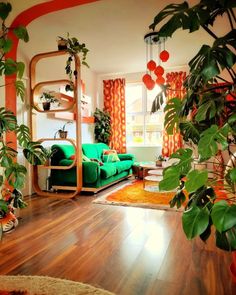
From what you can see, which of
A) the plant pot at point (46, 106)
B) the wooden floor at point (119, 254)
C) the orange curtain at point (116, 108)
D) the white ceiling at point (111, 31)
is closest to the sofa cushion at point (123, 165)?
the orange curtain at point (116, 108)

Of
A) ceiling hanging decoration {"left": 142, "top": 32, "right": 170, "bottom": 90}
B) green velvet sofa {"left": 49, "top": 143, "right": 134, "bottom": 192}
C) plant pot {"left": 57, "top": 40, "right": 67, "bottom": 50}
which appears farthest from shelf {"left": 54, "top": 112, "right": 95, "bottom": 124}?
ceiling hanging decoration {"left": 142, "top": 32, "right": 170, "bottom": 90}

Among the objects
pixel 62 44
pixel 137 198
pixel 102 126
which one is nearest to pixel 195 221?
pixel 137 198

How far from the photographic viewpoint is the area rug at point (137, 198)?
10.9 ft

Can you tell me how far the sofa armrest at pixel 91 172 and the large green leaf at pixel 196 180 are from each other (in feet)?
9.73

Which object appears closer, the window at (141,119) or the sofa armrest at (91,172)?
the sofa armrest at (91,172)

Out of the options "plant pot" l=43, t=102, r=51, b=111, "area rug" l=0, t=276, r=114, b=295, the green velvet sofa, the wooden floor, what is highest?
"plant pot" l=43, t=102, r=51, b=111

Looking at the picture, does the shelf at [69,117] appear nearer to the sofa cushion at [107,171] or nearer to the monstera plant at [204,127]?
the sofa cushion at [107,171]

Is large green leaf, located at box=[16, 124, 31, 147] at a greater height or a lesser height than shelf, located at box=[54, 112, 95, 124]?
lesser

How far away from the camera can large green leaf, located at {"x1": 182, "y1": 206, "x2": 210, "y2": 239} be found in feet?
3.18

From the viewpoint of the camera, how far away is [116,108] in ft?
20.7

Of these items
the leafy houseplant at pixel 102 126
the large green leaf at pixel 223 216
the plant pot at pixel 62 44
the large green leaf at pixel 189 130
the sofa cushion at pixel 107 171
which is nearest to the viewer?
the large green leaf at pixel 223 216

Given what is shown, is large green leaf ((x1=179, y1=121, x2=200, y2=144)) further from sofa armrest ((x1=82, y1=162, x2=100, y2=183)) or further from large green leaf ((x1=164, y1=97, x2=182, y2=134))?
sofa armrest ((x1=82, y1=162, x2=100, y2=183))

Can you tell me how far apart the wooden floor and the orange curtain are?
11.6ft

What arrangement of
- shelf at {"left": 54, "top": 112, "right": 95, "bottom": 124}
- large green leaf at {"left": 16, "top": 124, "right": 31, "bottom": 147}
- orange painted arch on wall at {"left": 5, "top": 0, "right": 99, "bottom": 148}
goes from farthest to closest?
shelf at {"left": 54, "top": 112, "right": 95, "bottom": 124} → orange painted arch on wall at {"left": 5, "top": 0, "right": 99, "bottom": 148} → large green leaf at {"left": 16, "top": 124, "right": 31, "bottom": 147}
